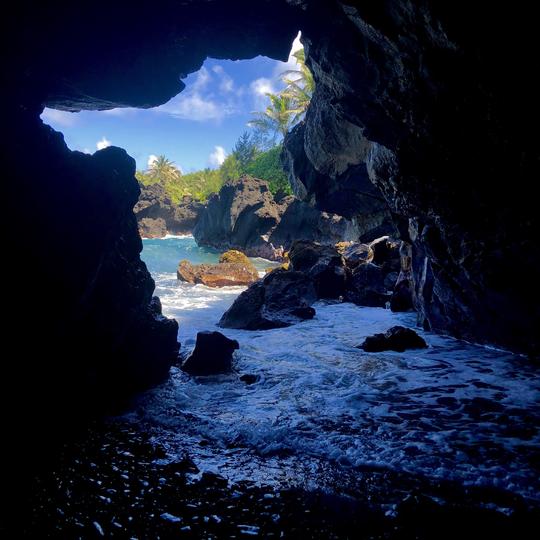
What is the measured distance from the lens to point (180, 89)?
290 inches

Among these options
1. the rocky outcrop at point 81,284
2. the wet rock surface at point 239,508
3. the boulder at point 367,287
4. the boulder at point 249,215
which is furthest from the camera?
the boulder at point 249,215

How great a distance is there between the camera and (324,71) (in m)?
7.67

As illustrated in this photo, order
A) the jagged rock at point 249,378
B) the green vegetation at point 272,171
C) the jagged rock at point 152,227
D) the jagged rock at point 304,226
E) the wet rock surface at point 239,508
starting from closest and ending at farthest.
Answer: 1. the wet rock surface at point 239,508
2. the jagged rock at point 249,378
3. the jagged rock at point 304,226
4. the green vegetation at point 272,171
5. the jagged rock at point 152,227

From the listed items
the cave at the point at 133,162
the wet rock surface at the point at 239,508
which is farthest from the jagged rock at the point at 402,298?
the wet rock surface at the point at 239,508

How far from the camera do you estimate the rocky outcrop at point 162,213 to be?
56281 mm

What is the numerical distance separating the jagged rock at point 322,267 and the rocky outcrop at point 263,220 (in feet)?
56.7

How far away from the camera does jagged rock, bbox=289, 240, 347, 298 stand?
16000 mm

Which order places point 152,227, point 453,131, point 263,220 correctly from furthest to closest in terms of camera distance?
point 152,227 < point 263,220 < point 453,131

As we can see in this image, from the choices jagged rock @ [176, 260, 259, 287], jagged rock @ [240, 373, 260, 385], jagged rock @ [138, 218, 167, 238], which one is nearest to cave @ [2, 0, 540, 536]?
jagged rock @ [240, 373, 260, 385]

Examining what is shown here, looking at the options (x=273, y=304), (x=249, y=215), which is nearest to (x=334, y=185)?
(x=273, y=304)

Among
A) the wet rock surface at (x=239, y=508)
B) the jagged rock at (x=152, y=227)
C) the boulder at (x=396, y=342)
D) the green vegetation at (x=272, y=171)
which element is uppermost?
the green vegetation at (x=272, y=171)

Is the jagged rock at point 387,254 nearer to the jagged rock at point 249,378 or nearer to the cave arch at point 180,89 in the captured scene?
the cave arch at point 180,89

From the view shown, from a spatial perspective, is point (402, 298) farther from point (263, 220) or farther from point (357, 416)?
point (263, 220)

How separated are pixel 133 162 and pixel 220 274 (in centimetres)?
1438
